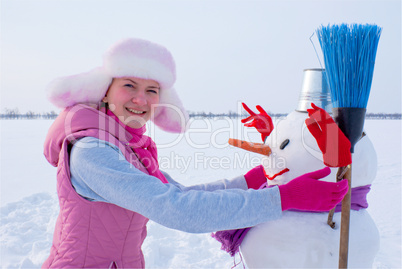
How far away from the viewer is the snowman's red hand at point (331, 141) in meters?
1.25

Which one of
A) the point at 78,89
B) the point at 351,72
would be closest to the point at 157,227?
the point at 78,89

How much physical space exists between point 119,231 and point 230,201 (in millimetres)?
634

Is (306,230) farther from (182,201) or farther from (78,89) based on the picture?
(78,89)

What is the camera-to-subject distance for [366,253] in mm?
1476

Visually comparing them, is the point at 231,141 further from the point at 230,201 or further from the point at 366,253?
the point at 366,253

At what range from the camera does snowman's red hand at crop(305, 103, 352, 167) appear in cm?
125

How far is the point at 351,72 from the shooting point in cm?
129

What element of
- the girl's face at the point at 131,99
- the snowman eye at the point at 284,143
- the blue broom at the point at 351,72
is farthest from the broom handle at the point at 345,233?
the girl's face at the point at 131,99

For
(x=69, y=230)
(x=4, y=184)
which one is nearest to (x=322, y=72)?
(x=69, y=230)

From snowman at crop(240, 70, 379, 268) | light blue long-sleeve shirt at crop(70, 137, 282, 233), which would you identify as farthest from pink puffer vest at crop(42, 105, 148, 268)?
snowman at crop(240, 70, 379, 268)

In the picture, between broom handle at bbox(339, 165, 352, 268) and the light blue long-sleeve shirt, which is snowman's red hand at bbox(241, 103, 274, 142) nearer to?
broom handle at bbox(339, 165, 352, 268)

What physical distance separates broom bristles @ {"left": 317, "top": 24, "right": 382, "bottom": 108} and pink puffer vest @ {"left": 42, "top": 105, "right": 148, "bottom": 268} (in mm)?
985

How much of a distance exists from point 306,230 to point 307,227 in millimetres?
15

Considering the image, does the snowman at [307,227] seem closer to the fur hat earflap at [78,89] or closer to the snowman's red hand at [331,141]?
the snowman's red hand at [331,141]
